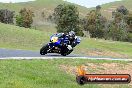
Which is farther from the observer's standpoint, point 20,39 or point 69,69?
point 20,39

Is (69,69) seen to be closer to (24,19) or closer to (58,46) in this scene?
(58,46)

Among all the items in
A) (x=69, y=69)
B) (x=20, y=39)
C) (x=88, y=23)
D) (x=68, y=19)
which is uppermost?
(x=69, y=69)

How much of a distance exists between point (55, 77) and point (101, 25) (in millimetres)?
98014

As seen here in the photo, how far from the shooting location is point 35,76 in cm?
1511

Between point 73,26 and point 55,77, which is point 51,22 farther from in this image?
point 55,77

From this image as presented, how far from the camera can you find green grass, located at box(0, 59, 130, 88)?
13.3 metres

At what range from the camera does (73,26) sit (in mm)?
97625

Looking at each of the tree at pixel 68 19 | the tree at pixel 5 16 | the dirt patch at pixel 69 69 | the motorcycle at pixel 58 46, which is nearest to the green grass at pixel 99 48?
the motorcycle at pixel 58 46

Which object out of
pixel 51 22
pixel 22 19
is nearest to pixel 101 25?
pixel 22 19

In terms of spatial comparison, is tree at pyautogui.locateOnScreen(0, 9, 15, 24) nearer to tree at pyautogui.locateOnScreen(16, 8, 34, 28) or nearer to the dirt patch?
tree at pyautogui.locateOnScreen(16, 8, 34, 28)

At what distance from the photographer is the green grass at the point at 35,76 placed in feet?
43.7

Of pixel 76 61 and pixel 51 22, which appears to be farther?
pixel 51 22

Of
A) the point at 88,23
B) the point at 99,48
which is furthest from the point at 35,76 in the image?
the point at 88,23

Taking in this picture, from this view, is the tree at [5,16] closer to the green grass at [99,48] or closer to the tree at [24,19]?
the tree at [24,19]
